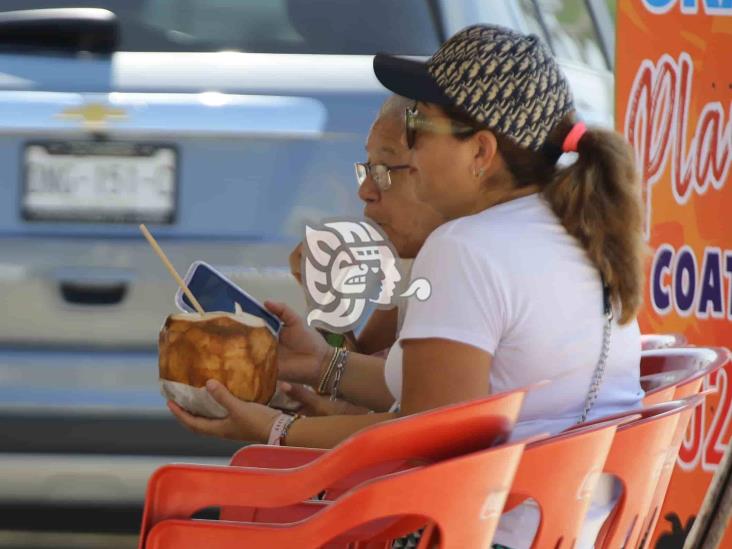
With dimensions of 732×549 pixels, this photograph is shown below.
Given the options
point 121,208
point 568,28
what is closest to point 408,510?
point 121,208

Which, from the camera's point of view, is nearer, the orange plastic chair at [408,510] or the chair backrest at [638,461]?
the orange plastic chair at [408,510]

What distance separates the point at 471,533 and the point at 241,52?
74.2 inches

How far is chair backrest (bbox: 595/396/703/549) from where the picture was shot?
A: 2064 mm

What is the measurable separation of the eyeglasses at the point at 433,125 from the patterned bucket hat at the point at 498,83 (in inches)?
1.0

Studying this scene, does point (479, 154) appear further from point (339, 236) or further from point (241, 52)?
point (241, 52)

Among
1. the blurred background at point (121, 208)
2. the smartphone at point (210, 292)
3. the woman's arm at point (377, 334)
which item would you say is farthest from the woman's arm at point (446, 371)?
the blurred background at point (121, 208)

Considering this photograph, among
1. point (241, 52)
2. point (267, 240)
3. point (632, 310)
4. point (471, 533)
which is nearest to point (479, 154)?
point (632, 310)

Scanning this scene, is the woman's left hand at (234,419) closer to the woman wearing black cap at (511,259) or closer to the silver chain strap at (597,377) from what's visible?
the woman wearing black cap at (511,259)

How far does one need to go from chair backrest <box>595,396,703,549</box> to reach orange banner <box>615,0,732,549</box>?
1705 mm

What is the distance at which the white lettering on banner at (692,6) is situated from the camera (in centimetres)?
386

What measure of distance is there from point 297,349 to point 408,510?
102cm

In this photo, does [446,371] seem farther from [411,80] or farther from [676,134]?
[676,134]

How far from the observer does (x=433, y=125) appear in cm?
238

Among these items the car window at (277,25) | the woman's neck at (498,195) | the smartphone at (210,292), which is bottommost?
the smartphone at (210,292)
